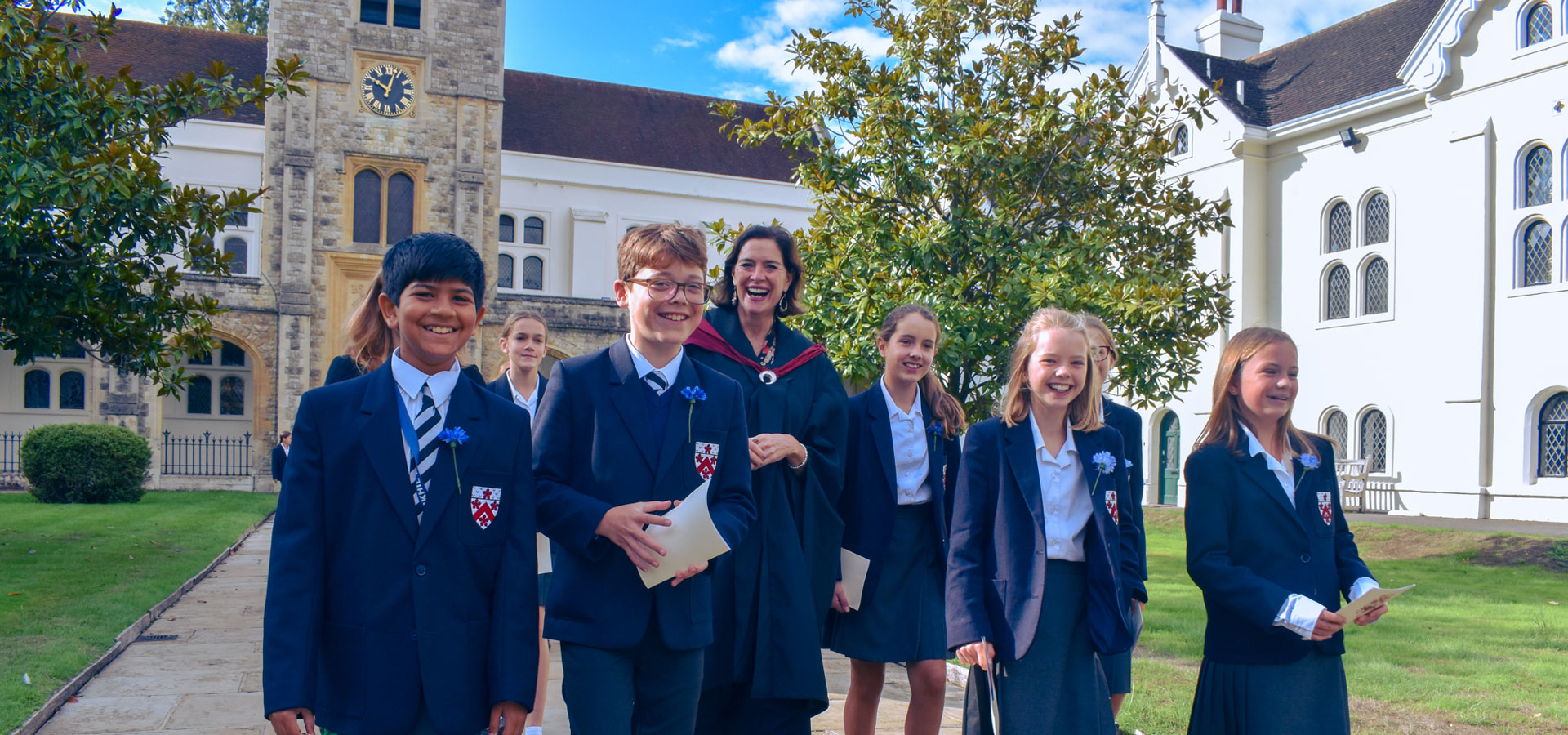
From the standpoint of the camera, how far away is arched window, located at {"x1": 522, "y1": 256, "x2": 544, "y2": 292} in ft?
136

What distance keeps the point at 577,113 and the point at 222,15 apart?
Result: 17.1 metres

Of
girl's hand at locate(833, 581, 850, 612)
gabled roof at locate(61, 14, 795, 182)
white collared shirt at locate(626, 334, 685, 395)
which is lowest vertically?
girl's hand at locate(833, 581, 850, 612)

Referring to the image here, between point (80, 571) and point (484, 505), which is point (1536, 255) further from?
point (484, 505)

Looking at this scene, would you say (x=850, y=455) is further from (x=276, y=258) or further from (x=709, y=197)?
(x=709, y=197)

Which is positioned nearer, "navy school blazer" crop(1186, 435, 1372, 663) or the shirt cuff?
the shirt cuff

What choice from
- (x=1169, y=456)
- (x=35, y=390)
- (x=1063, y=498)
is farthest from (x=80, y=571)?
(x=35, y=390)

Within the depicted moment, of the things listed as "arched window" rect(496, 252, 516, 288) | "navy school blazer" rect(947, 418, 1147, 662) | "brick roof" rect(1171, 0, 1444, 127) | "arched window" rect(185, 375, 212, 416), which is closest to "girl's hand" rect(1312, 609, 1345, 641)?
"navy school blazer" rect(947, 418, 1147, 662)

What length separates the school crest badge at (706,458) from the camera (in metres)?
3.65

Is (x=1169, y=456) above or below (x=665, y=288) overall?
below

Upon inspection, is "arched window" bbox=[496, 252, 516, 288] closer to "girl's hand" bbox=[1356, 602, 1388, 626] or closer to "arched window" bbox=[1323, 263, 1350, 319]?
"arched window" bbox=[1323, 263, 1350, 319]

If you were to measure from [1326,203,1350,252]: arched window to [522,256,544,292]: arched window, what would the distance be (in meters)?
25.7

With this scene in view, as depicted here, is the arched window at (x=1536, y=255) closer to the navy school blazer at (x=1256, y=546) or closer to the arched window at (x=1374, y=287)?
the arched window at (x=1374, y=287)

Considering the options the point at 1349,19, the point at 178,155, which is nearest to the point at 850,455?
the point at 1349,19

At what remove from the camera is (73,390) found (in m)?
35.0
